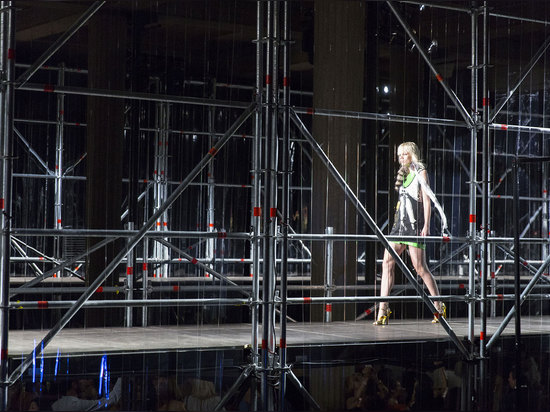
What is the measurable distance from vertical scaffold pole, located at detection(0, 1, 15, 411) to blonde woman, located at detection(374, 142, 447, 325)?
8.80 feet

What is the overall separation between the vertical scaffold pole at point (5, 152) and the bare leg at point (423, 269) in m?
2.83

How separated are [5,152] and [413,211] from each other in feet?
9.38

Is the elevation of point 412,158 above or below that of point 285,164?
above

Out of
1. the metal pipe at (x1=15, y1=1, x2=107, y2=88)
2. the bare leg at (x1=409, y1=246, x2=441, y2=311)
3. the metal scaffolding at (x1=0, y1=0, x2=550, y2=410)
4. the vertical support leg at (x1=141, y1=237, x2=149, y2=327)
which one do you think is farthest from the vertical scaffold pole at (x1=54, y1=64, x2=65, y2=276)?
the bare leg at (x1=409, y1=246, x2=441, y2=311)

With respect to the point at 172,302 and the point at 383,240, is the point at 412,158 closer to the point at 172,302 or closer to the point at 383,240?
the point at 383,240

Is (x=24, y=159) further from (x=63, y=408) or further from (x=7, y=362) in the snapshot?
(x=63, y=408)

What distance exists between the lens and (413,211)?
6105mm

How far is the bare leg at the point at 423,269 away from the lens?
20.1 feet

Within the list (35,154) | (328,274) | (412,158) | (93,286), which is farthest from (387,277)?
(35,154)

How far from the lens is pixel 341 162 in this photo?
6016mm

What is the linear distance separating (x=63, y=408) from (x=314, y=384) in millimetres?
1361

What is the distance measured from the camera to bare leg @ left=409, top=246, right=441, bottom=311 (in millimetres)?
6117

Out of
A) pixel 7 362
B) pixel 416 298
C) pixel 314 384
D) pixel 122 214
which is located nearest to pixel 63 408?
pixel 7 362

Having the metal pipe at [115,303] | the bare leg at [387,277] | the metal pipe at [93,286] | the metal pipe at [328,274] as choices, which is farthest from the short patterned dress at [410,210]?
the metal pipe at [93,286]
